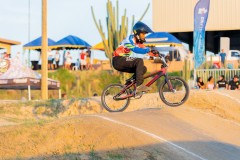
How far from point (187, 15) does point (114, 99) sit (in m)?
26.9

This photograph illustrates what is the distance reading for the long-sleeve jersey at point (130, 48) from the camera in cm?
1095

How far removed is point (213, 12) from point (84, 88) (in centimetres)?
1149

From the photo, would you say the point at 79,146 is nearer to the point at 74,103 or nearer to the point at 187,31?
the point at 74,103

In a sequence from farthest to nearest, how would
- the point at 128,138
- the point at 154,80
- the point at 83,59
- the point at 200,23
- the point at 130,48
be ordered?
the point at 83,59 → the point at 200,23 → the point at 154,80 → the point at 130,48 → the point at 128,138

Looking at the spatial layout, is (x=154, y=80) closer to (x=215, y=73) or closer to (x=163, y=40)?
(x=215, y=73)

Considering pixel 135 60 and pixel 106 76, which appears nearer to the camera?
pixel 135 60

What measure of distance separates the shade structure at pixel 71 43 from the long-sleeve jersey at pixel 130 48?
918 inches

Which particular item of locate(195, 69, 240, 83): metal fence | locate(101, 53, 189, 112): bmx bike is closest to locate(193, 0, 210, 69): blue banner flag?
locate(195, 69, 240, 83): metal fence

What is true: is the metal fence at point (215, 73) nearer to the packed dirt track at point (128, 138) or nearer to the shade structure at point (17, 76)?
the shade structure at point (17, 76)

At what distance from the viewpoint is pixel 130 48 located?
11.1 metres

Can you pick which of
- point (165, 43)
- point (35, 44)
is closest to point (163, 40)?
point (165, 43)

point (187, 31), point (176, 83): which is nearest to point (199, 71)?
point (176, 83)

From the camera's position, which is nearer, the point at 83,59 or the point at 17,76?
the point at 17,76

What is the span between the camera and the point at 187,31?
1501 inches
